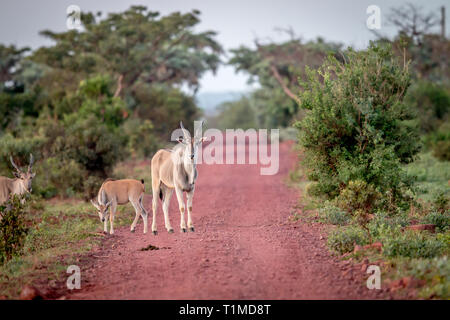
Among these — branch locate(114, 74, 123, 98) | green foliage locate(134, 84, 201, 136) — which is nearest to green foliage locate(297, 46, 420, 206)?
branch locate(114, 74, 123, 98)

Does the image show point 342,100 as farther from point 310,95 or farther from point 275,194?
point 275,194

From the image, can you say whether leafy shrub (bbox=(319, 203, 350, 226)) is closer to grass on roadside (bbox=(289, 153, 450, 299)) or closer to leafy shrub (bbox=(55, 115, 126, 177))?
grass on roadside (bbox=(289, 153, 450, 299))

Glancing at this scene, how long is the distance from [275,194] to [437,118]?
15.5 meters

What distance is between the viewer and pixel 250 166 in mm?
23719

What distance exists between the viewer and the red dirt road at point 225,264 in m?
6.51

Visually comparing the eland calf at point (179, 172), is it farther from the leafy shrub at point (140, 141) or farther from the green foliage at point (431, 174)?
the leafy shrub at point (140, 141)

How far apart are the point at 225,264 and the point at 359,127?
15.8 feet

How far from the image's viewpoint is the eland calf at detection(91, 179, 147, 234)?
10.6m

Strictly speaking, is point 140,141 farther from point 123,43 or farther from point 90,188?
point 90,188

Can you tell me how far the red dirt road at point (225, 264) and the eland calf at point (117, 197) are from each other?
401 mm

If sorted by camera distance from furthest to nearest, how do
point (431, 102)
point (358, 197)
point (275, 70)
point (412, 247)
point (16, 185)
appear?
1. point (275, 70)
2. point (431, 102)
3. point (16, 185)
4. point (358, 197)
5. point (412, 247)

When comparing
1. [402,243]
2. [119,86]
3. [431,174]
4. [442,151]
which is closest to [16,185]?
[402,243]

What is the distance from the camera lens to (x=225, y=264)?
7648 millimetres

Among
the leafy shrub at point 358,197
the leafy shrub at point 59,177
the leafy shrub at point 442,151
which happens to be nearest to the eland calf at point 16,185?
the leafy shrub at point 59,177
